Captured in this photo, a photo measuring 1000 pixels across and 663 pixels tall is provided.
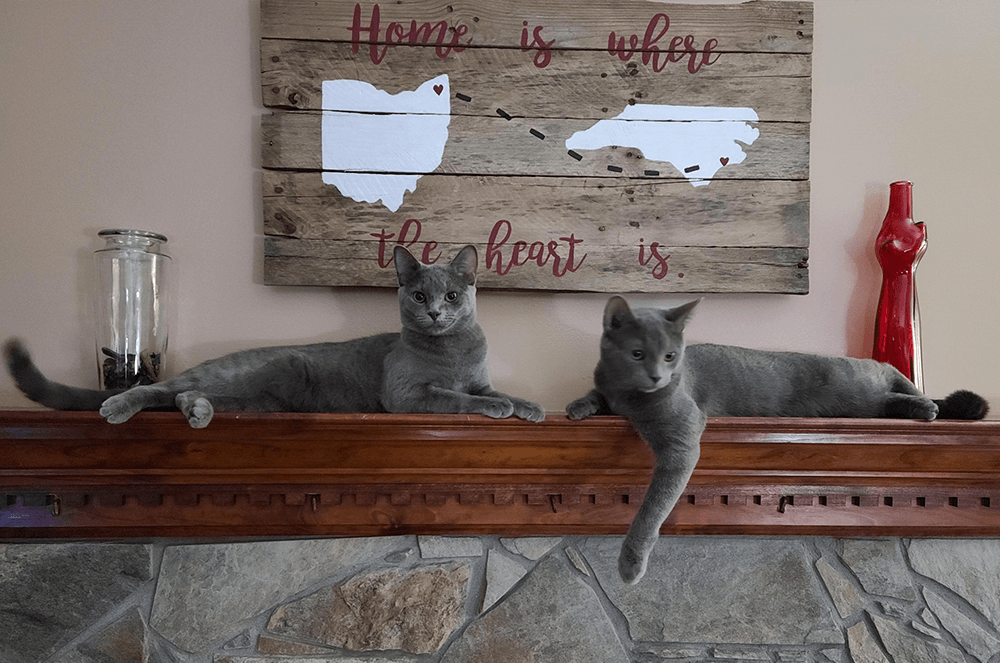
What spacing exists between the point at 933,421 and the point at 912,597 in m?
0.37

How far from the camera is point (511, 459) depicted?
104cm

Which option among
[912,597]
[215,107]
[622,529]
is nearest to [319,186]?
[215,107]

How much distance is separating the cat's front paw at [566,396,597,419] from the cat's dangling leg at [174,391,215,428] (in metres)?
0.57

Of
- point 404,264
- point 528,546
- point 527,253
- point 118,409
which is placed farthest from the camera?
point 527,253

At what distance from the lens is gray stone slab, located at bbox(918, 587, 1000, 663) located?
3.81 ft

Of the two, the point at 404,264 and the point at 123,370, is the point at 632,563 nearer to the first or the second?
the point at 404,264

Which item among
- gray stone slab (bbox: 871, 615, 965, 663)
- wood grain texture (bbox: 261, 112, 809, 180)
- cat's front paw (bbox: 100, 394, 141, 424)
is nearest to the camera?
cat's front paw (bbox: 100, 394, 141, 424)

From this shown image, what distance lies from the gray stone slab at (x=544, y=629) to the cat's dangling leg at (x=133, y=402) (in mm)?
666

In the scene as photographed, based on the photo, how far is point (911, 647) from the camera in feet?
3.79

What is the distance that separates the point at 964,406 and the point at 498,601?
901 mm

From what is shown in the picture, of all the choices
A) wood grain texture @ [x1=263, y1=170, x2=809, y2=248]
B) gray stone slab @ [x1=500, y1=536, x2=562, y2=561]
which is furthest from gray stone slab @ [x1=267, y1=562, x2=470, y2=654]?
wood grain texture @ [x1=263, y1=170, x2=809, y2=248]

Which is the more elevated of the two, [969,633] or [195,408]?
[195,408]

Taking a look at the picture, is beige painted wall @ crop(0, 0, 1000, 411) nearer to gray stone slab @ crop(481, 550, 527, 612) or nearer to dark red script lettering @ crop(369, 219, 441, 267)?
dark red script lettering @ crop(369, 219, 441, 267)

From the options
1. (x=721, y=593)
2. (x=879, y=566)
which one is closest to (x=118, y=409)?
(x=721, y=593)
